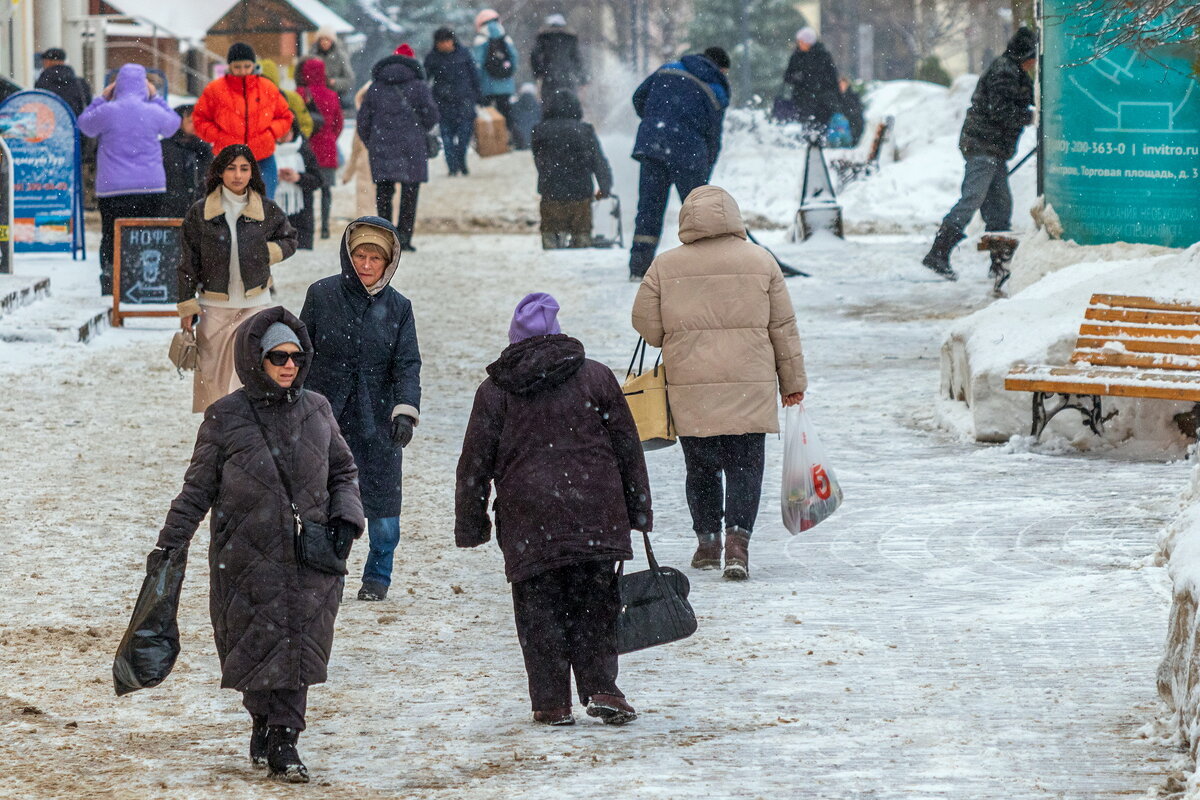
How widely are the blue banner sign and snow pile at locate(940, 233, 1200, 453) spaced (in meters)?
9.07

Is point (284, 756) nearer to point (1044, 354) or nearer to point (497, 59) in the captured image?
point (1044, 354)

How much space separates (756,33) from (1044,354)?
39.2 meters

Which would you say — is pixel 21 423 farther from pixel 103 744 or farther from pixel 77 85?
pixel 77 85

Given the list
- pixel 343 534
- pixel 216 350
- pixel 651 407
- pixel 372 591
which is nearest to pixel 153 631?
pixel 343 534

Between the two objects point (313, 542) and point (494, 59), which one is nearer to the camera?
point (313, 542)

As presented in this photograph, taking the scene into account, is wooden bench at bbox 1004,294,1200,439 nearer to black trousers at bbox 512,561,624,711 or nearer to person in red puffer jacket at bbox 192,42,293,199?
black trousers at bbox 512,561,624,711

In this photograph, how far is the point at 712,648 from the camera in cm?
622

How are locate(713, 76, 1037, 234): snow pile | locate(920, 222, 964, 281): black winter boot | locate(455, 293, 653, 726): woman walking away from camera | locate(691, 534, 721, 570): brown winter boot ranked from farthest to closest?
1. locate(713, 76, 1037, 234): snow pile
2. locate(920, 222, 964, 281): black winter boot
3. locate(691, 534, 721, 570): brown winter boot
4. locate(455, 293, 653, 726): woman walking away from camera

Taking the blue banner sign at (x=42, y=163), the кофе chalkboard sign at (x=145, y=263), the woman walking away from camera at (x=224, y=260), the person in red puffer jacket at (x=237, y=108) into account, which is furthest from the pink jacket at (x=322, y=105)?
the woman walking away from camera at (x=224, y=260)

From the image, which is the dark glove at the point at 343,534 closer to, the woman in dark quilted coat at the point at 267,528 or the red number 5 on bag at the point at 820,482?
the woman in dark quilted coat at the point at 267,528

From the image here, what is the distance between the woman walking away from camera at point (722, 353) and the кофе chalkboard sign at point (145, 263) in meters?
7.24

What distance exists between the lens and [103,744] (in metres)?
5.23

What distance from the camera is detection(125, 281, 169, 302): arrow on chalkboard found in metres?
13.9

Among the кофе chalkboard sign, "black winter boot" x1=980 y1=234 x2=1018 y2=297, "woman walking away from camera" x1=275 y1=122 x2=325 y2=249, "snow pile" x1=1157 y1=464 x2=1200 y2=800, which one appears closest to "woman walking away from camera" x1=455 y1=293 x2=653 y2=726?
"snow pile" x1=1157 y1=464 x2=1200 y2=800
